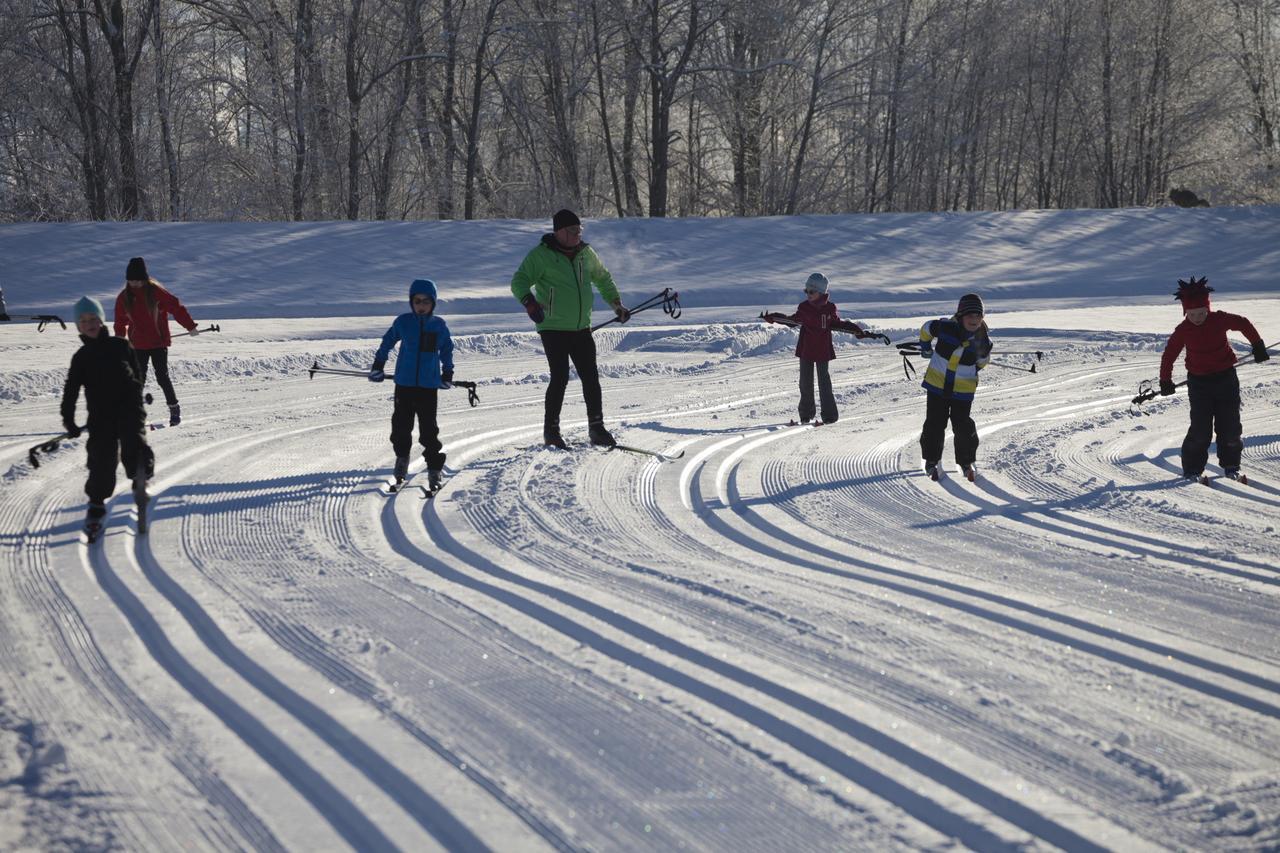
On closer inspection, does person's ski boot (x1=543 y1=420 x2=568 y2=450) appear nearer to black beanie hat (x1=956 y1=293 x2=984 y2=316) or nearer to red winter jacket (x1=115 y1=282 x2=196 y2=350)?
black beanie hat (x1=956 y1=293 x2=984 y2=316)

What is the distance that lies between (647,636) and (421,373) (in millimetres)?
3453

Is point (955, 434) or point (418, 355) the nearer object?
point (418, 355)

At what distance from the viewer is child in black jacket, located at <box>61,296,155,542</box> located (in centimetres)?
648

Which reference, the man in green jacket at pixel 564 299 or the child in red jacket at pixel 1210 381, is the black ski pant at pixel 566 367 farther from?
the child in red jacket at pixel 1210 381

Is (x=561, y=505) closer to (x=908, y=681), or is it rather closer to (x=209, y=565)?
(x=209, y=565)

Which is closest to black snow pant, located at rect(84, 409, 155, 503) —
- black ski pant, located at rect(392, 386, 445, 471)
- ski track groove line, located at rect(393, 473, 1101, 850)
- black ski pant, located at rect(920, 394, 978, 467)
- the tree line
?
black ski pant, located at rect(392, 386, 445, 471)

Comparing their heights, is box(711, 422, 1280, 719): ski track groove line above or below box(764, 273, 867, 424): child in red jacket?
below

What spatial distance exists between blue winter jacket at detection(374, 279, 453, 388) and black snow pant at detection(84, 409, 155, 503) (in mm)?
1637

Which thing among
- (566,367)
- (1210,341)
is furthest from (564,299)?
(1210,341)

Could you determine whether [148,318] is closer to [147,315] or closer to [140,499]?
[147,315]

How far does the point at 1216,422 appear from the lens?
825 cm

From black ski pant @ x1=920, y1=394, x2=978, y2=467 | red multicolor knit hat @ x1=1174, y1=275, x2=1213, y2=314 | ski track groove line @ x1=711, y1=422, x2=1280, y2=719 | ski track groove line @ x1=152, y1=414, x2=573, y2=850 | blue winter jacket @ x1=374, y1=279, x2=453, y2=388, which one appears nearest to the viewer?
ski track groove line @ x1=152, y1=414, x2=573, y2=850

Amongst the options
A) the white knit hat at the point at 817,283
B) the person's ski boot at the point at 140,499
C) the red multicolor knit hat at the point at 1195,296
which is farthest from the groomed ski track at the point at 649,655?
the white knit hat at the point at 817,283

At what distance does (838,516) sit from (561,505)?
66.2 inches
